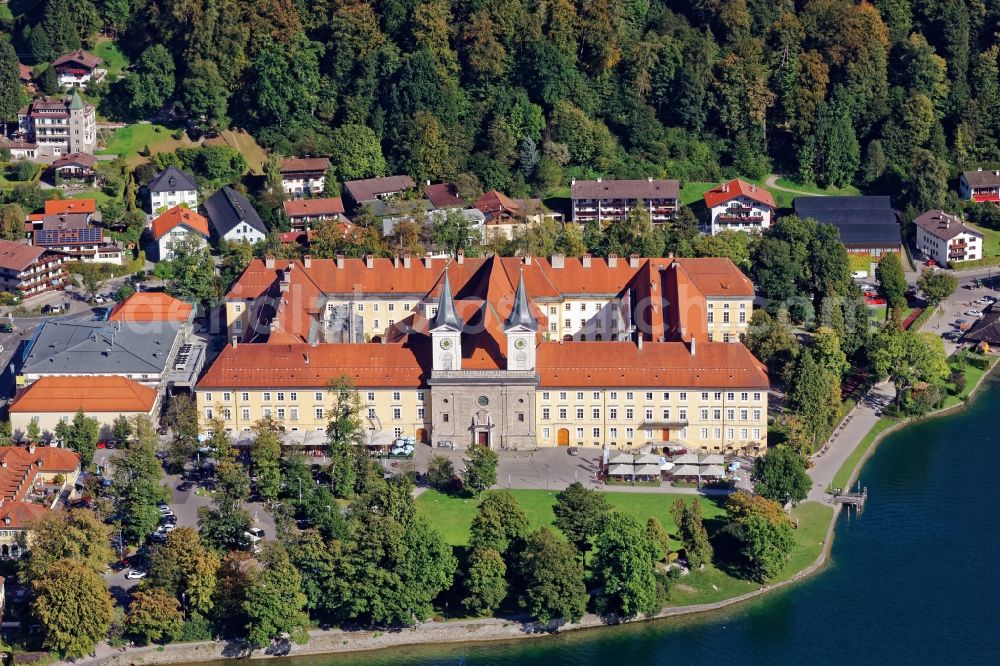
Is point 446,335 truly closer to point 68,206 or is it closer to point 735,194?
point 735,194

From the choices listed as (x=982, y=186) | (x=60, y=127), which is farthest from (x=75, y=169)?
(x=982, y=186)

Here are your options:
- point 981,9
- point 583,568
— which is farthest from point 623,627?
point 981,9

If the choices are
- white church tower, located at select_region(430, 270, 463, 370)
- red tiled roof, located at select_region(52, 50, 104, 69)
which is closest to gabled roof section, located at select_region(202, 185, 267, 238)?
red tiled roof, located at select_region(52, 50, 104, 69)

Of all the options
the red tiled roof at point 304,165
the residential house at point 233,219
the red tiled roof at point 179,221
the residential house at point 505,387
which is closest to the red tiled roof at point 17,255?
the red tiled roof at point 179,221

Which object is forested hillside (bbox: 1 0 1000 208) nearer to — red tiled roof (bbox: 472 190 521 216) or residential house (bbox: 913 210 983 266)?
red tiled roof (bbox: 472 190 521 216)

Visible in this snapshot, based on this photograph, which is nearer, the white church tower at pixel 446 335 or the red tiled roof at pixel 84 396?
the white church tower at pixel 446 335

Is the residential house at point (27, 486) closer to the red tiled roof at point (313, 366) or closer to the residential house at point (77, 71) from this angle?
the red tiled roof at point (313, 366)
